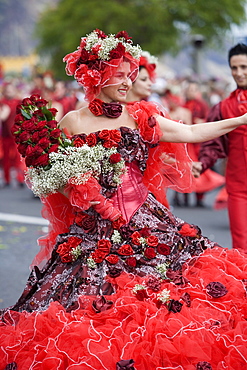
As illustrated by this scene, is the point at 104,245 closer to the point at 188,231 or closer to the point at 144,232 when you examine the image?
the point at 144,232

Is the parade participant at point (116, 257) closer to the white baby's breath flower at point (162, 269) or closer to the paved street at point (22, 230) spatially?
the white baby's breath flower at point (162, 269)

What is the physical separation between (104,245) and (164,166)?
83 cm

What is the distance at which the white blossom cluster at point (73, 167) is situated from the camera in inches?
165

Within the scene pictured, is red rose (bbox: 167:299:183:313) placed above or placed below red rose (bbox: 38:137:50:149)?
below

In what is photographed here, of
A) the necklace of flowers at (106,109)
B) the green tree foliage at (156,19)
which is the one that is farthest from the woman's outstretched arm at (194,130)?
the green tree foliage at (156,19)

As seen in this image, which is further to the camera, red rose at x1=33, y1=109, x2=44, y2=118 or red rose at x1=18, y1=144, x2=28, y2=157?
red rose at x1=33, y1=109, x2=44, y2=118

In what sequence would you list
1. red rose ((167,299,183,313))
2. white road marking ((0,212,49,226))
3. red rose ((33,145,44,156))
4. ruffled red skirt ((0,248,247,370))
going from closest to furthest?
ruffled red skirt ((0,248,247,370)) → red rose ((167,299,183,313)) → red rose ((33,145,44,156)) → white road marking ((0,212,49,226))

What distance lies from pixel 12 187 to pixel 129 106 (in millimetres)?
10301

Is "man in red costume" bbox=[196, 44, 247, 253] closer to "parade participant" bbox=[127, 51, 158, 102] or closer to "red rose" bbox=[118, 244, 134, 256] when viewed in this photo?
"parade participant" bbox=[127, 51, 158, 102]

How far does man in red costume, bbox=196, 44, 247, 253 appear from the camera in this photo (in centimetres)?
558

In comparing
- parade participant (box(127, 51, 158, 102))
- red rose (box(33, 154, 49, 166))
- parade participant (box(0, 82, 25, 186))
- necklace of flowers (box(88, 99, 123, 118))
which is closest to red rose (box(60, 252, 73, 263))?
red rose (box(33, 154, 49, 166))

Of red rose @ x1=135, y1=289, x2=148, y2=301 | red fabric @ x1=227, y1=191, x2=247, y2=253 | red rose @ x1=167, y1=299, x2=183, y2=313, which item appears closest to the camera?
red rose @ x1=167, y1=299, x2=183, y2=313

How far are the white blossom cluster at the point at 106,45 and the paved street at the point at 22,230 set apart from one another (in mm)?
2535

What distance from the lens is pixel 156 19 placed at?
4153cm
